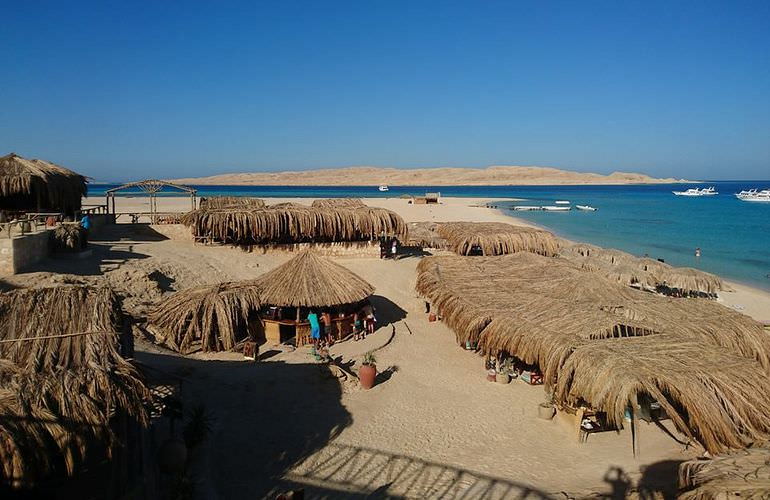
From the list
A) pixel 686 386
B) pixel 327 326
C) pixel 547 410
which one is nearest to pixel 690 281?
pixel 547 410

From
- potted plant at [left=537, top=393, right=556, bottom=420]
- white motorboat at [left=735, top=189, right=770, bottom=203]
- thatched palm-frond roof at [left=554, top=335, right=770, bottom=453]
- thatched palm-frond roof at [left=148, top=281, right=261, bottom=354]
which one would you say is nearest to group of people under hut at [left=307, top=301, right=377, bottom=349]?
thatched palm-frond roof at [left=148, top=281, right=261, bottom=354]

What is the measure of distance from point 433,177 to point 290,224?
467ft

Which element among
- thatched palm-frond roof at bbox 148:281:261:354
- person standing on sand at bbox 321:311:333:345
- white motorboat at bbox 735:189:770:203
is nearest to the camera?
thatched palm-frond roof at bbox 148:281:261:354

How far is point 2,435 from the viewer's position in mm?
4734

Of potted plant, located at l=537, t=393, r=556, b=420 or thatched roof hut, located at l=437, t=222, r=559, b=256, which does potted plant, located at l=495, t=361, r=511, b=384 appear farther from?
thatched roof hut, located at l=437, t=222, r=559, b=256

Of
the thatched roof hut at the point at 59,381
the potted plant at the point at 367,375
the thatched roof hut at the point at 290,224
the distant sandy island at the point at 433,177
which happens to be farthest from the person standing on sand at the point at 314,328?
Result: the distant sandy island at the point at 433,177

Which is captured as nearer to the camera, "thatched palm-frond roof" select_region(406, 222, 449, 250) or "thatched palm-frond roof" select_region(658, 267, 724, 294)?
"thatched palm-frond roof" select_region(658, 267, 724, 294)

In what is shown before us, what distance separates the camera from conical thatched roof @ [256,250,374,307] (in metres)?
12.8

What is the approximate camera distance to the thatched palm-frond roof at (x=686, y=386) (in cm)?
730

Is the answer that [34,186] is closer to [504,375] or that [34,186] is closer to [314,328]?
[314,328]

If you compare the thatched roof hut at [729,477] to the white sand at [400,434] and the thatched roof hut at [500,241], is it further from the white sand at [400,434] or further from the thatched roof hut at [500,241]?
the thatched roof hut at [500,241]

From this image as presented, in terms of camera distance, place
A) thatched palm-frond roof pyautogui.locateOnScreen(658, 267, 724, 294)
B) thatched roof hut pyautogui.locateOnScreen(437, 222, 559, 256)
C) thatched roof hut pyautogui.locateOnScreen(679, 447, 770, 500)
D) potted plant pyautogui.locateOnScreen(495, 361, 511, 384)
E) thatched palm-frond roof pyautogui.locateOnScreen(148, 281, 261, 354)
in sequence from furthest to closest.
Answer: thatched roof hut pyautogui.locateOnScreen(437, 222, 559, 256), thatched palm-frond roof pyautogui.locateOnScreen(658, 267, 724, 294), thatched palm-frond roof pyautogui.locateOnScreen(148, 281, 261, 354), potted plant pyautogui.locateOnScreen(495, 361, 511, 384), thatched roof hut pyautogui.locateOnScreen(679, 447, 770, 500)

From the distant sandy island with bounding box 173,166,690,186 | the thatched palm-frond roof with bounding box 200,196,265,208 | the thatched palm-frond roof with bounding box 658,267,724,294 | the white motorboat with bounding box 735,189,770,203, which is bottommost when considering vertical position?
the thatched palm-frond roof with bounding box 658,267,724,294

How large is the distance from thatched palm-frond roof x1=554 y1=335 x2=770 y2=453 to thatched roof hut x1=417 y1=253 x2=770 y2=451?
2 cm
